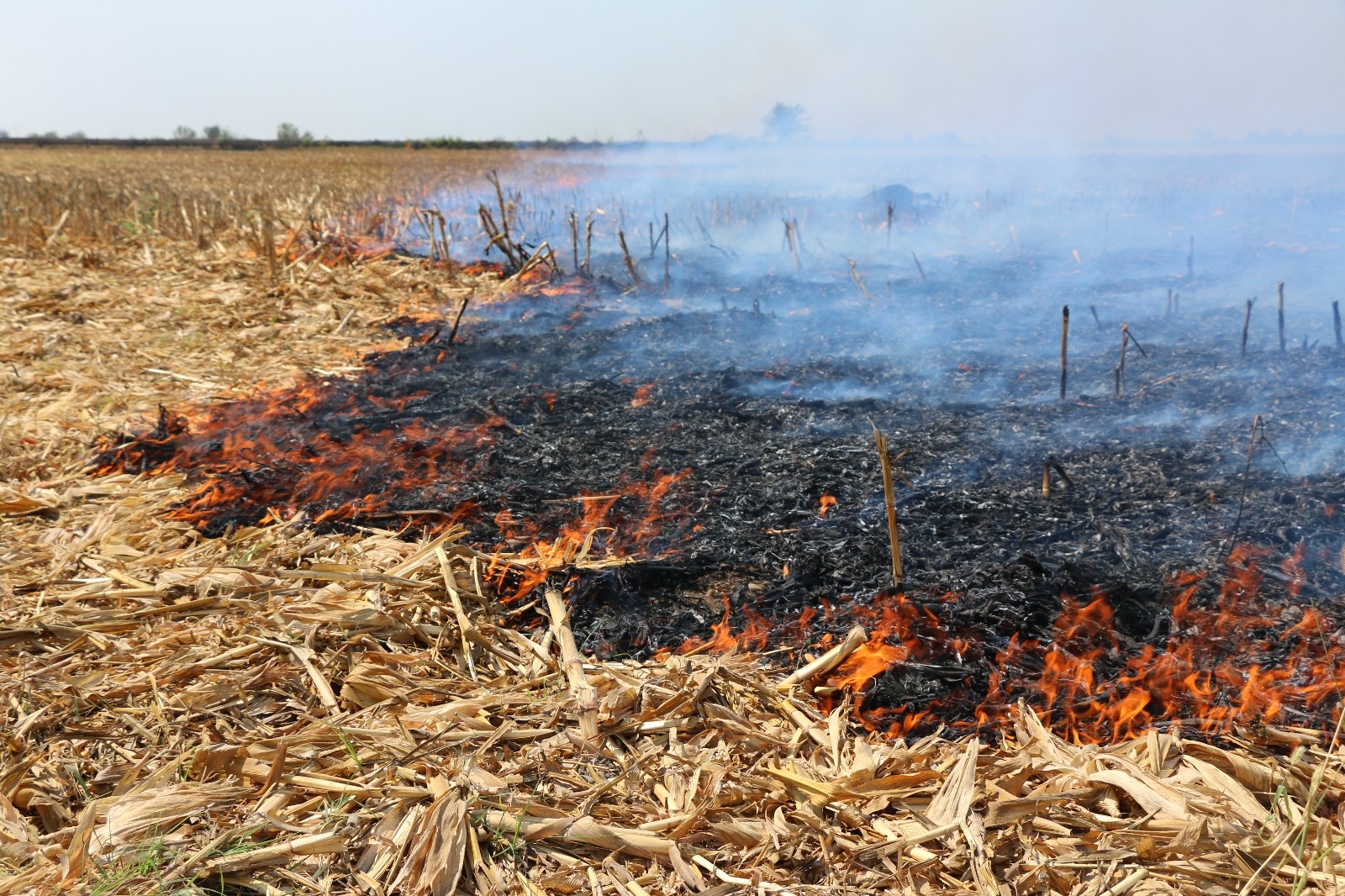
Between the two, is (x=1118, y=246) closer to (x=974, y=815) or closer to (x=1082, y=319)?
(x=1082, y=319)

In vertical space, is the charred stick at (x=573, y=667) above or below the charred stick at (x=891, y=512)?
below

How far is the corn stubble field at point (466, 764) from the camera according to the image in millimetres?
2582

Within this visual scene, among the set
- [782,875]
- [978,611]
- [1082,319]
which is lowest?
[782,875]

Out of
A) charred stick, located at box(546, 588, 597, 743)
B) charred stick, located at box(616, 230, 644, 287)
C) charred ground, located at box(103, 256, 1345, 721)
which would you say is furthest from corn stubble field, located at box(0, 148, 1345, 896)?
charred stick, located at box(616, 230, 644, 287)

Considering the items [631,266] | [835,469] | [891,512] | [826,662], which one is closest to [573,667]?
[826,662]

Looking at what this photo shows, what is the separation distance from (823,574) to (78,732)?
10.7 feet

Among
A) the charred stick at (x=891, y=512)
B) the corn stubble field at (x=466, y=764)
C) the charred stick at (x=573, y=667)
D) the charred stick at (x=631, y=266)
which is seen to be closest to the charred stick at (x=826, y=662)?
the corn stubble field at (x=466, y=764)

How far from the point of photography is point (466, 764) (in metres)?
3.00

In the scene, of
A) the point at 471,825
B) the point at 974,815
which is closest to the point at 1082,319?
the point at 974,815

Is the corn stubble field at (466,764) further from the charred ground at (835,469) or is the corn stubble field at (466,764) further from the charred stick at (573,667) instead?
the charred ground at (835,469)

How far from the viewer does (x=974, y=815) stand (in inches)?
106

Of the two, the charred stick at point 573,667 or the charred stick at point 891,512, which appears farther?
the charred stick at point 891,512

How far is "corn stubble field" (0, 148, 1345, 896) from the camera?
2582 mm

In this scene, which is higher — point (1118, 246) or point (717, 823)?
point (1118, 246)
